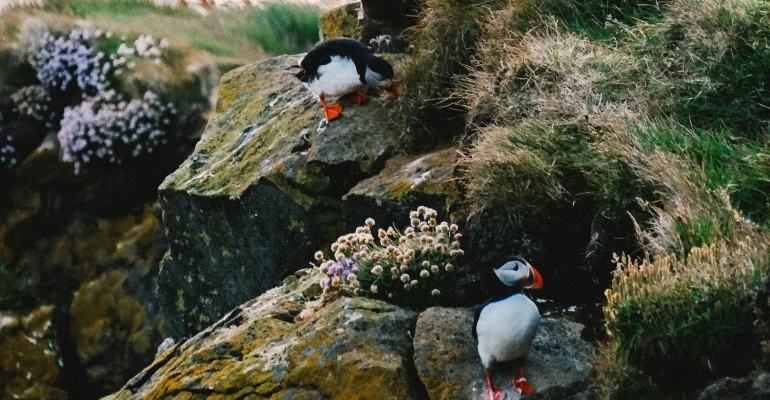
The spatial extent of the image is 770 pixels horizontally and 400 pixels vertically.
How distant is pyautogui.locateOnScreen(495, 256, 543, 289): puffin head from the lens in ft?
17.3

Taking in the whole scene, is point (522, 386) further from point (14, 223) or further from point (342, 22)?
point (14, 223)

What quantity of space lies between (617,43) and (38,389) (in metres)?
8.30

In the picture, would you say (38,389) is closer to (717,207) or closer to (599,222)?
(599,222)

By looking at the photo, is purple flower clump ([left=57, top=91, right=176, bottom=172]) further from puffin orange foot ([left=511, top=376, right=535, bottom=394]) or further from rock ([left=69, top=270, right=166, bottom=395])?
puffin orange foot ([left=511, top=376, right=535, bottom=394])

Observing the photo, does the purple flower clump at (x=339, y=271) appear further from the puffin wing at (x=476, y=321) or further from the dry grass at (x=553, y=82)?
the dry grass at (x=553, y=82)

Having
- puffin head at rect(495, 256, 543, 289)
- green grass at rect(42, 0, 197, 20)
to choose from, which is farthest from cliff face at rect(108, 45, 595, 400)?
green grass at rect(42, 0, 197, 20)

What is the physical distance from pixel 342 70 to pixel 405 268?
2534mm

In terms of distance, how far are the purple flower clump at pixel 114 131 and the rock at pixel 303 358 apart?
732 cm

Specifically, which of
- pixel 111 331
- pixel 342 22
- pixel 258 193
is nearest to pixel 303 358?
pixel 258 193

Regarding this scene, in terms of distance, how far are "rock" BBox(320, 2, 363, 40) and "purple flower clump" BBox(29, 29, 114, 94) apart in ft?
15.4

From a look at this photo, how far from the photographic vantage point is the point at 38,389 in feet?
41.5

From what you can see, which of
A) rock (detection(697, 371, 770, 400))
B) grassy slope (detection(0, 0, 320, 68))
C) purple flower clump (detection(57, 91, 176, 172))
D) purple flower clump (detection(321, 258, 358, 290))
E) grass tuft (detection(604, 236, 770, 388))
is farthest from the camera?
grassy slope (detection(0, 0, 320, 68))

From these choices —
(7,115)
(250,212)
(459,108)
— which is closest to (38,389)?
(7,115)

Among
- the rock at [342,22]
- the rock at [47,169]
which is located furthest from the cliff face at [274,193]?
the rock at [47,169]
